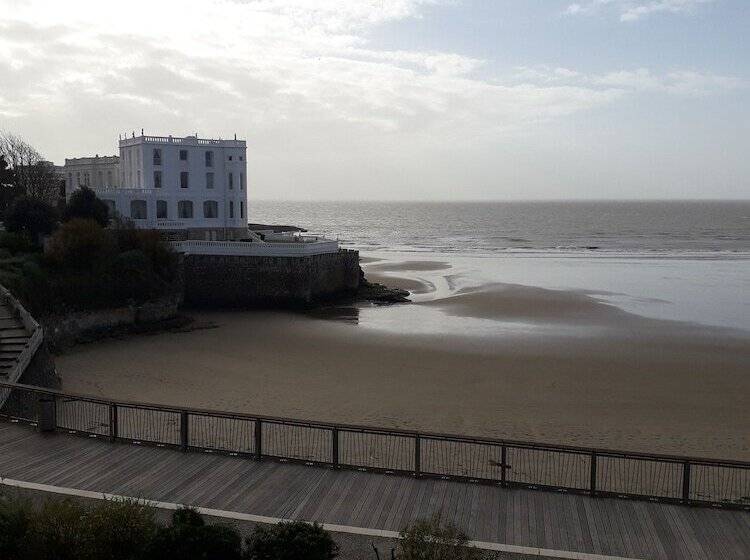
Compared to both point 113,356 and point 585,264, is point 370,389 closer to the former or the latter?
point 113,356

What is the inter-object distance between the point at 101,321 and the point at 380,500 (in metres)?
24.1

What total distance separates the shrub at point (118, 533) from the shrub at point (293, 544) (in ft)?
4.70

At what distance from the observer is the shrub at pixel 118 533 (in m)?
9.34

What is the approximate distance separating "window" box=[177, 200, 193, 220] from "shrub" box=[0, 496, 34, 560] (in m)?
39.5

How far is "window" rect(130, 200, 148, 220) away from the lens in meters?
46.7

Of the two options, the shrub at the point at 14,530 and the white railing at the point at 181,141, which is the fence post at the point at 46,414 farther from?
the white railing at the point at 181,141

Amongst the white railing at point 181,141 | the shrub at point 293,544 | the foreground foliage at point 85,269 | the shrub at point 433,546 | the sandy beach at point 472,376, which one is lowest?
the sandy beach at point 472,376

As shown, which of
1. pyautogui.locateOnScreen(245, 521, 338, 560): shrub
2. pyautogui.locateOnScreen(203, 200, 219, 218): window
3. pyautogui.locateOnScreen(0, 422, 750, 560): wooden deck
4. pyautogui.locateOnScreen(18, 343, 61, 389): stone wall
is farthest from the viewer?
pyautogui.locateOnScreen(203, 200, 219, 218): window

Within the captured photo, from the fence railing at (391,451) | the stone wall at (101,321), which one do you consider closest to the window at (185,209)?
the stone wall at (101,321)

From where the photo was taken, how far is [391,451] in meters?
17.4

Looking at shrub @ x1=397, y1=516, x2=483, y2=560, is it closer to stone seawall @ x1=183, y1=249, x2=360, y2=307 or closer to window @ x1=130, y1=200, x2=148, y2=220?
stone seawall @ x1=183, y1=249, x2=360, y2=307

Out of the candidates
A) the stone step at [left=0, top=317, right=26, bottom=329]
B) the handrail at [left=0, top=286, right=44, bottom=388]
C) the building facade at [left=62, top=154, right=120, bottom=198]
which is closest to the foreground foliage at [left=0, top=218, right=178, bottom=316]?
the handrail at [left=0, top=286, right=44, bottom=388]

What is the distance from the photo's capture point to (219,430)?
1881 centimetres

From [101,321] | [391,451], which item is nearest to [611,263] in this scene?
[101,321]
